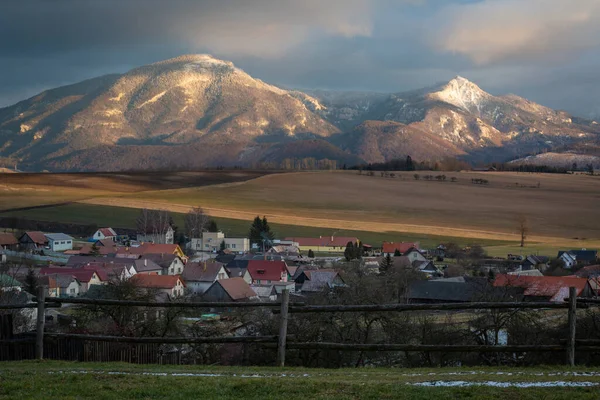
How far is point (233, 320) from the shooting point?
26953mm

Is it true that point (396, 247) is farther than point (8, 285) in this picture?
Yes

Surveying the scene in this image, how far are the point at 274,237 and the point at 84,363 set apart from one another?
9031cm

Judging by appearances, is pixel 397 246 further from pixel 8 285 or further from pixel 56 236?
pixel 8 285

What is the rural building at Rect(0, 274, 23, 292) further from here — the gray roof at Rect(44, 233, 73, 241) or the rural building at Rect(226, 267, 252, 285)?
the gray roof at Rect(44, 233, 73, 241)

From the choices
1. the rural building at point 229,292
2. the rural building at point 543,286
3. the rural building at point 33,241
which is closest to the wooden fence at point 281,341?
the rural building at point 543,286

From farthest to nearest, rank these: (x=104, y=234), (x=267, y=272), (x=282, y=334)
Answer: (x=104, y=234)
(x=267, y=272)
(x=282, y=334)

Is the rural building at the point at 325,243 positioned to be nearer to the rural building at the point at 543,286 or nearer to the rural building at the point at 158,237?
the rural building at the point at 158,237

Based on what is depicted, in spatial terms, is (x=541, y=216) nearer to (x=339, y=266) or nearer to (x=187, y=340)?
(x=339, y=266)

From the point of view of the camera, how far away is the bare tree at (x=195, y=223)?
108 metres

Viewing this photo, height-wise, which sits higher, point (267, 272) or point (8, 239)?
point (8, 239)


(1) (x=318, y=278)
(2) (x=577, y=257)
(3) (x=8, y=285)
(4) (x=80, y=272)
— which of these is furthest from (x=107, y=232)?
(2) (x=577, y=257)

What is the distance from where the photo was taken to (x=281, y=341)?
53.1 ft

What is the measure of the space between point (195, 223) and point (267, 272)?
37.8 meters

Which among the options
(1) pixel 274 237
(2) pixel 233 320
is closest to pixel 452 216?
(1) pixel 274 237
